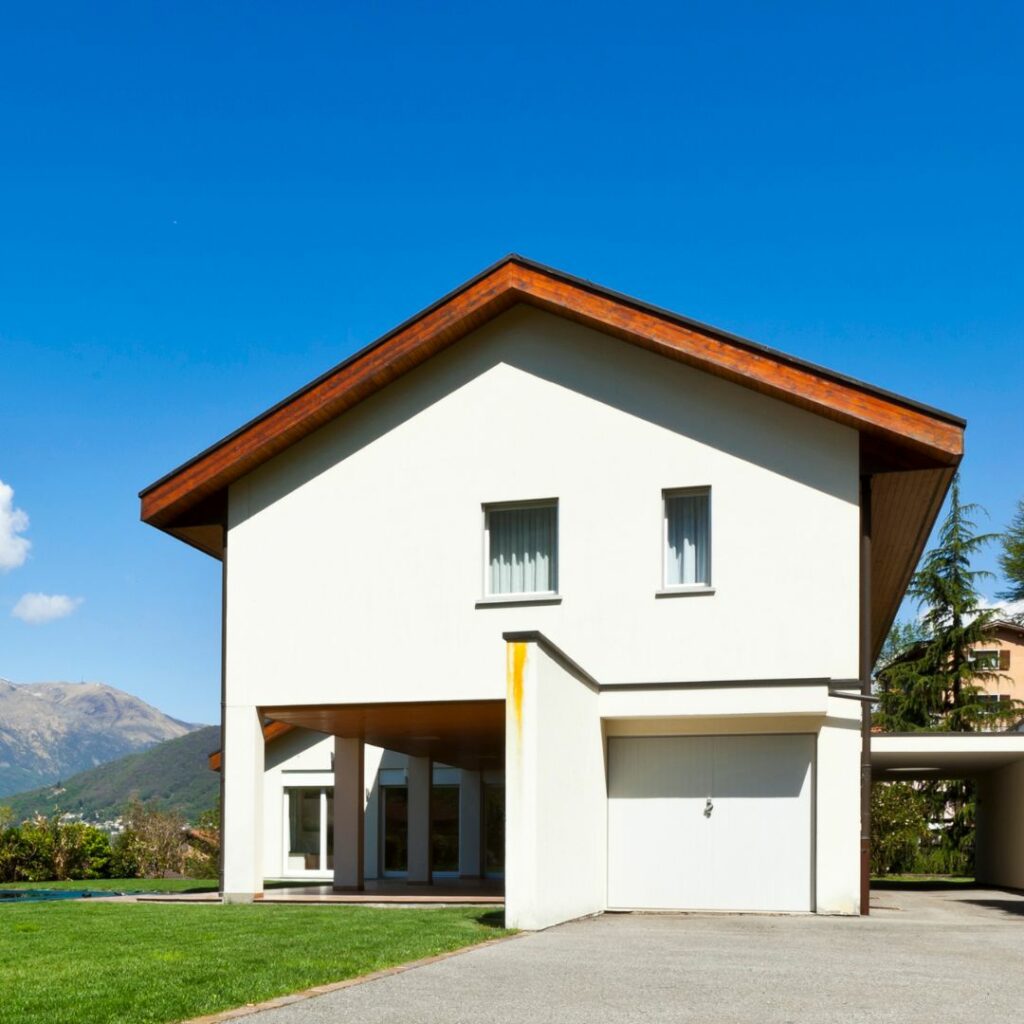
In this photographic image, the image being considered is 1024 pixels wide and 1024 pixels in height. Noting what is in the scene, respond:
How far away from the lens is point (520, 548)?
18.7 meters

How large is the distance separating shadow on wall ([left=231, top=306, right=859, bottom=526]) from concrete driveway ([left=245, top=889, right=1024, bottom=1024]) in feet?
20.1

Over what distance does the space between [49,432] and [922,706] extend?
96.9 ft

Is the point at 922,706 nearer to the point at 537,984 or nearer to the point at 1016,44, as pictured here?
the point at 1016,44

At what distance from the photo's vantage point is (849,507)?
17.2 m

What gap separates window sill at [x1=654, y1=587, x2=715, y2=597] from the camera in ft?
57.7

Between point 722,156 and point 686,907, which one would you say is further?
point 722,156

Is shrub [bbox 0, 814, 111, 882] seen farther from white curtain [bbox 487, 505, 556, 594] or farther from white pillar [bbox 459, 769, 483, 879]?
white curtain [bbox 487, 505, 556, 594]

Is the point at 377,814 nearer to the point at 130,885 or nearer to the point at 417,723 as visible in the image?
the point at 130,885

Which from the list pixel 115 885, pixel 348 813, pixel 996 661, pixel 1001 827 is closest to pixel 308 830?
pixel 115 885

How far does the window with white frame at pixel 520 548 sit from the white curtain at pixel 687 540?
5.24ft

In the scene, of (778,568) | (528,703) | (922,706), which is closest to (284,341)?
(778,568)

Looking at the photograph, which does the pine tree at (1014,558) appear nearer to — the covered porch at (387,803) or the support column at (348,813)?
the covered porch at (387,803)

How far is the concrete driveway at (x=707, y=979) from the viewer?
826 centimetres

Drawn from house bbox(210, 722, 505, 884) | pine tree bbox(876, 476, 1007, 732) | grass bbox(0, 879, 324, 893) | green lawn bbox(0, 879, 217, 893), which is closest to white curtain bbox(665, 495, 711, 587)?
grass bbox(0, 879, 324, 893)
